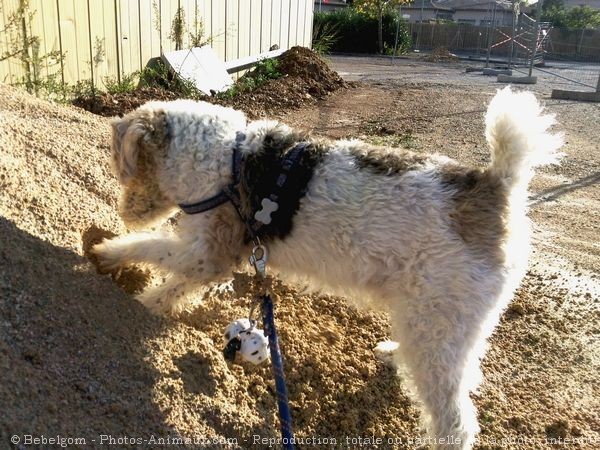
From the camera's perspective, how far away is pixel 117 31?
26.0 ft

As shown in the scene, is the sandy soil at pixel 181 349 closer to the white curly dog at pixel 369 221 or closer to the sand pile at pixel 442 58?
the white curly dog at pixel 369 221

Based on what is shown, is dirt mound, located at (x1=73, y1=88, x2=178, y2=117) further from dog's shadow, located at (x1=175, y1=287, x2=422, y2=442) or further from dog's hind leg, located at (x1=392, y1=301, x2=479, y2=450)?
dog's hind leg, located at (x1=392, y1=301, x2=479, y2=450)

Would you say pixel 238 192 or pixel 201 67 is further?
pixel 201 67

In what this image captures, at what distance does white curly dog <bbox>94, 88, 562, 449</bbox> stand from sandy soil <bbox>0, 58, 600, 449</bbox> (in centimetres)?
37

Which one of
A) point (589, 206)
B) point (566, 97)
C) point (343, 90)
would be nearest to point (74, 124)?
point (589, 206)

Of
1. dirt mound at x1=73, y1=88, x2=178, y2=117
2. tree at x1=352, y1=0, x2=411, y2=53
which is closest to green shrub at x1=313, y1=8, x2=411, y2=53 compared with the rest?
tree at x1=352, y1=0, x2=411, y2=53

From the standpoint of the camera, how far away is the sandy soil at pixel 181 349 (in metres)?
2.41

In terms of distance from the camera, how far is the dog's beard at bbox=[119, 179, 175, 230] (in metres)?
3.27

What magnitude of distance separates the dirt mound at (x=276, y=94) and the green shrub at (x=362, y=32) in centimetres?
1859

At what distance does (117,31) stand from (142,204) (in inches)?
221

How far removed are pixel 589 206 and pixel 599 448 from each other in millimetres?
4102

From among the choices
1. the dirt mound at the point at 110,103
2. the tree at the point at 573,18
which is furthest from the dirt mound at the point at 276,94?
the tree at the point at 573,18

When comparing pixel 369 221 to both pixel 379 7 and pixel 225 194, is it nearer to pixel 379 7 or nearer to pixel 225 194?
pixel 225 194

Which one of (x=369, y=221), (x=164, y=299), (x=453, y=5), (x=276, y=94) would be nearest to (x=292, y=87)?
(x=276, y=94)
